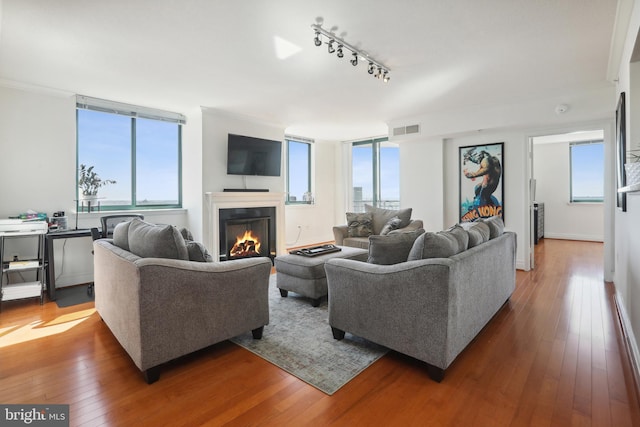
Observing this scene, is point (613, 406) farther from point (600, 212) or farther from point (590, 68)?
point (600, 212)

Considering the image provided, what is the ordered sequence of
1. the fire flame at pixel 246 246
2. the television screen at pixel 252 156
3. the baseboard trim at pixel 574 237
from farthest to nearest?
the baseboard trim at pixel 574 237 < the fire flame at pixel 246 246 < the television screen at pixel 252 156

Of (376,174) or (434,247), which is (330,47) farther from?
(376,174)

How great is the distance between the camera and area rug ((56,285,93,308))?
3383 mm

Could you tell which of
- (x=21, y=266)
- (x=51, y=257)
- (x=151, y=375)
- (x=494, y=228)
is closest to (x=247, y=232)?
(x=51, y=257)

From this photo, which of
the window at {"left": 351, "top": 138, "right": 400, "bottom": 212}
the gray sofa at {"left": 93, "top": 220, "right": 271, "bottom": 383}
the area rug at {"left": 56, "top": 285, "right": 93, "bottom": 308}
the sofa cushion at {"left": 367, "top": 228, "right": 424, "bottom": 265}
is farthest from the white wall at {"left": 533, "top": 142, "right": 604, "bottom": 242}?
the area rug at {"left": 56, "top": 285, "right": 93, "bottom": 308}

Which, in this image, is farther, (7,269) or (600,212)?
(600,212)

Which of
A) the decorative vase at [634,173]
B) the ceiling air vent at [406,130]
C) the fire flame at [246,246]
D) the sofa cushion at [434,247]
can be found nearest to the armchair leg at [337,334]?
the sofa cushion at [434,247]

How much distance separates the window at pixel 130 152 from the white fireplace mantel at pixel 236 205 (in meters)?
0.84

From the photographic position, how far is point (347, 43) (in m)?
2.76

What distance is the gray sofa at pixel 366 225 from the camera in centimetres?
476

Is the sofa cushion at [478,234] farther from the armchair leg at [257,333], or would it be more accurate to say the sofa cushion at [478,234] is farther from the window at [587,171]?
the window at [587,171]

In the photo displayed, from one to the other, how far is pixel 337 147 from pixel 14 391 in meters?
6.74

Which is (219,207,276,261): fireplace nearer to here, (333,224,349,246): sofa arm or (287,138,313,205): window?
(333,224,349,246): sofa arm

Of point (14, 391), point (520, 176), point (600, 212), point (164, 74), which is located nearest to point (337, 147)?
point (520, 176)
